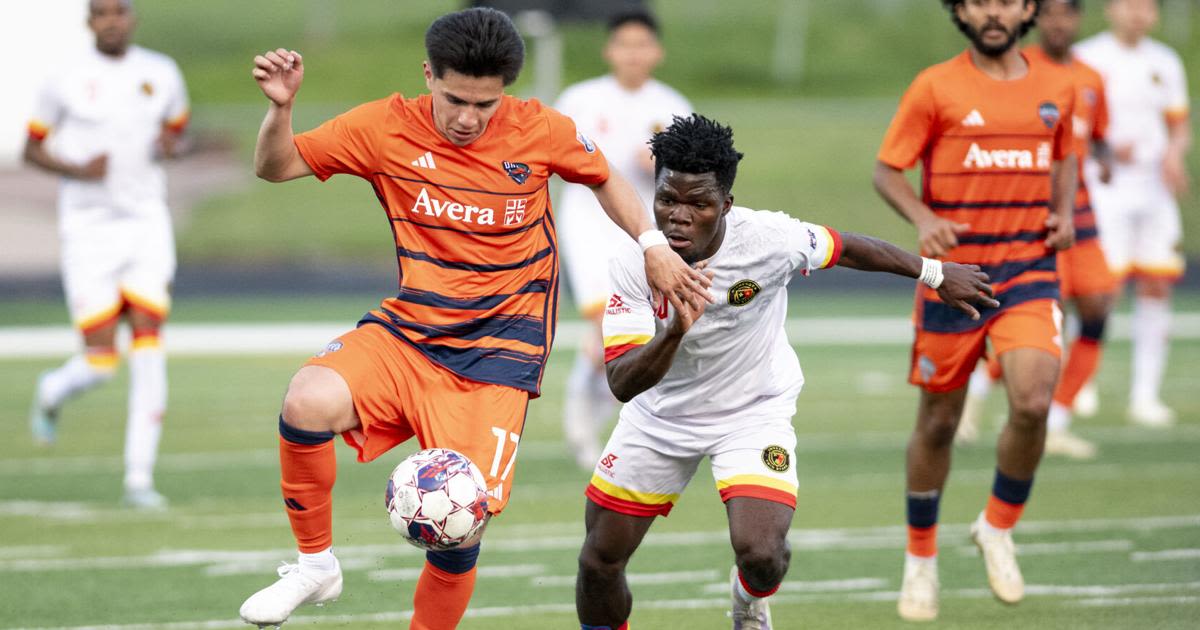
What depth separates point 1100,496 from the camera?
30.1ft

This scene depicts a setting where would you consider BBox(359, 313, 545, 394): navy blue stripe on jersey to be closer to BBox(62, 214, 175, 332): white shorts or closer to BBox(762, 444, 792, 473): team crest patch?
BBox(762, 444, 792, 473): team crest patch

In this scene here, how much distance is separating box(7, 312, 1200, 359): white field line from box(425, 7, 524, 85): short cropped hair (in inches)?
405

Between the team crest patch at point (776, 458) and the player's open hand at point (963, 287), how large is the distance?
0.80 m

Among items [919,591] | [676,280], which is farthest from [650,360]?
[919,591]

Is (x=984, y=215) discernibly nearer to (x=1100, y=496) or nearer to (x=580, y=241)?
(x=1100, y=496)

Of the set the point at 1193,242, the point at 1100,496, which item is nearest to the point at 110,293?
the point at 1100,496

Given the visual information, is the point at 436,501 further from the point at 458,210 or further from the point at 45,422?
the point at 45,422

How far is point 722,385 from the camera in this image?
573cm

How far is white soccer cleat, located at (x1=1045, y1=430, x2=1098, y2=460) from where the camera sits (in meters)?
10.5

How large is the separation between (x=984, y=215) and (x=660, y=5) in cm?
3208

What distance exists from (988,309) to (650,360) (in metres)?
2.11

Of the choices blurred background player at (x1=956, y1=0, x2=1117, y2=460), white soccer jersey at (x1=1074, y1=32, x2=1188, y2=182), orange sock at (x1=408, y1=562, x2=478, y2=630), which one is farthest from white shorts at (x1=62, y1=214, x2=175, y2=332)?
white soccer jersey at (x1=1074, y1=32, x2=1188, y2=182)

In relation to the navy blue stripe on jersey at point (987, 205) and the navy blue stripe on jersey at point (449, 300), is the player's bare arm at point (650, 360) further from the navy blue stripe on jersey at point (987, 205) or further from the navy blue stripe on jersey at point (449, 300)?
the navy blue stripe on jersey at point (987, 205)

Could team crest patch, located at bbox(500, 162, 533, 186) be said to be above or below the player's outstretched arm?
above
